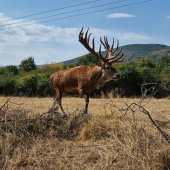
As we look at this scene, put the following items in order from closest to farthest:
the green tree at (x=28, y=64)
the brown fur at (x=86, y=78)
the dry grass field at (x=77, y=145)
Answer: the dry grass field at (x=77, y=145) < the brown fur at (x=86, y=78) < the green tree at (x=28, y=64)

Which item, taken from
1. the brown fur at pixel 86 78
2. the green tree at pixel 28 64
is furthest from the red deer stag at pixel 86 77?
the green tree at pixel 28 64

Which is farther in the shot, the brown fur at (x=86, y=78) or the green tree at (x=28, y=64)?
the green tree at (x=28, y=64)

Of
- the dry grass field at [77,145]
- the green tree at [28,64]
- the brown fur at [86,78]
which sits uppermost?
the green tree at [28,64]

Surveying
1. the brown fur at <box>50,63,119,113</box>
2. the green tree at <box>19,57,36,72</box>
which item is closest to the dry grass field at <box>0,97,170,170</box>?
A: the brown fur at <box>50,63,119,113</box>

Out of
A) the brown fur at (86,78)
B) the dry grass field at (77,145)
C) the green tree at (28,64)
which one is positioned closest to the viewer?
the dry grass field at (77,145)

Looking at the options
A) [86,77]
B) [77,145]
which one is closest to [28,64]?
[86,77]

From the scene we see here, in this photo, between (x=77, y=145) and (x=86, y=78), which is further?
(x=86, y=78)

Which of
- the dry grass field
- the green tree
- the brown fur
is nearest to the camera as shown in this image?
the dry grass field

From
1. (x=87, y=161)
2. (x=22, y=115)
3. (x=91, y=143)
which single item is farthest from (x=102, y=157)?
(x=22, y=115)

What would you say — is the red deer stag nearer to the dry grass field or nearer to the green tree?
the dry grass field

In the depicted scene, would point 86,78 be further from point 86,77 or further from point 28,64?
point 28,64

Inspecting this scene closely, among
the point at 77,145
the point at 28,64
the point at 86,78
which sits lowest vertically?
the point at 77,145

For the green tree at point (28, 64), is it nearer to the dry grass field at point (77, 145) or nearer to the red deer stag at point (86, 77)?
the red deer stag at point (86, 77)

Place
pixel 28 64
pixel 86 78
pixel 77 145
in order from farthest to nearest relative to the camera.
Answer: pixel 28 64, pixel 86 78, pixel 77 145
